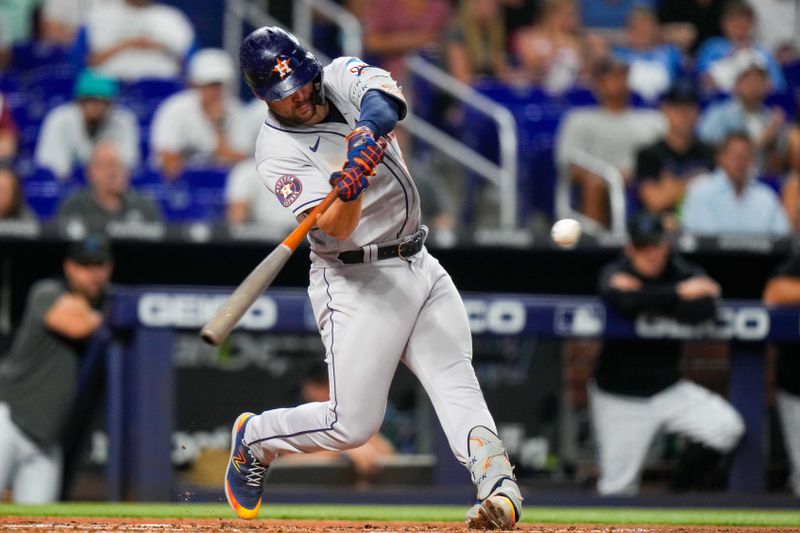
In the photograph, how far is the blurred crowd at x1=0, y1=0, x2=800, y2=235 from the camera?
312 inches

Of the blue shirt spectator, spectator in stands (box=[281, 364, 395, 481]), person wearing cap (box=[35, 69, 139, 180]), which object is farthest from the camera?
the blue shirt spectator

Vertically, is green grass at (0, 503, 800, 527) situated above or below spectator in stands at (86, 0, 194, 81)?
below

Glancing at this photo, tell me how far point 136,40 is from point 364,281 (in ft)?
16.6

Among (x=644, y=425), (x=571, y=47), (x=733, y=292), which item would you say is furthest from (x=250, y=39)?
(x=571, y=47)

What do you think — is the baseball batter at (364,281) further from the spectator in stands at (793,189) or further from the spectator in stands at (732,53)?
the spectator in stands at (732,53)

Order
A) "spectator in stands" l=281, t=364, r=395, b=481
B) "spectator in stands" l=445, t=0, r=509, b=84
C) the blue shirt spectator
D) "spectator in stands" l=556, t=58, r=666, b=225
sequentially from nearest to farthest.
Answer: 1. "spectator in stands" l=281, t=364, r=395, b=481
2. "spectator in stands" l=556, t=58, r=666, b=225
3. "spectator in stands" l=445, t=0, r=509, b=84
4. the blue shirt spectator

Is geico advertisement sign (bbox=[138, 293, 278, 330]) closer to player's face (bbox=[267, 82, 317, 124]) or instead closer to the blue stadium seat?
the blue stadium seat

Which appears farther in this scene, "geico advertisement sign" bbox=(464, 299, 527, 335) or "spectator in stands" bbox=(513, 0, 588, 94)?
"spectator in stands" bbox=(513, 0, 588, 94)

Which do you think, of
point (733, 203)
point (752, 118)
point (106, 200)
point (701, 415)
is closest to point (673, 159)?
point (733, 203)

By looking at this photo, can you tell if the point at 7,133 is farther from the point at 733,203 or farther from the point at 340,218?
the point at 340,218

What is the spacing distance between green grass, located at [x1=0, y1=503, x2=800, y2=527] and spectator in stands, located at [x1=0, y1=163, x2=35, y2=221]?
5.67 ft

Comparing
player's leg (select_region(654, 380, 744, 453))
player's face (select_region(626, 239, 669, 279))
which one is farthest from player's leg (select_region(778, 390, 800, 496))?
player's face (select_region(626, 239, 669, 279))

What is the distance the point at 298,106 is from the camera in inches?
173

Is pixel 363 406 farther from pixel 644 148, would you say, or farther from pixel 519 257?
pixel 644 148
